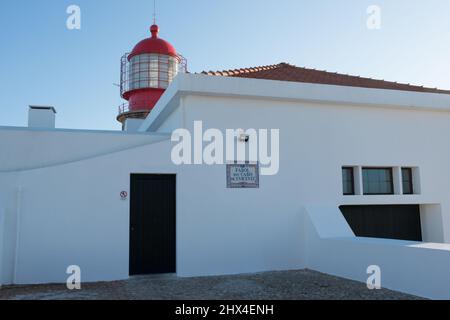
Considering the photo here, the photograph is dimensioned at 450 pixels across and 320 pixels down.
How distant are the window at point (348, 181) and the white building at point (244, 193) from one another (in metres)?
0.03

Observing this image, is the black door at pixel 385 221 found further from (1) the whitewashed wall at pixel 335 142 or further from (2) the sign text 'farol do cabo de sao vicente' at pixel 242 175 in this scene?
(2) the sign text 'farol do cabo de sao vicente' at pixel 242 175

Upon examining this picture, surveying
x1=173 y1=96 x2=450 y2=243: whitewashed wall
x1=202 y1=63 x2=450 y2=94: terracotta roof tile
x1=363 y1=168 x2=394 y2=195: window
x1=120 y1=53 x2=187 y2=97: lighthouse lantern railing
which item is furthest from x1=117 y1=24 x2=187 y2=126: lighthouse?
x1=363 y1=168 x2=394 y2=195: window

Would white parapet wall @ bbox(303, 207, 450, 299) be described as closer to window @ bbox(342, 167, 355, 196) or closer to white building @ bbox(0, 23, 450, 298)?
white building @ bbox(0, 23, 450, 298)

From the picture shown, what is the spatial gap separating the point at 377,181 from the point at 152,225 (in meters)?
5.97

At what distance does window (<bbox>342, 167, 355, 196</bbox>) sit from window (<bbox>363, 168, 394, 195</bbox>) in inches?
13.9

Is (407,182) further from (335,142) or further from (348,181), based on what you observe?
(335,142)

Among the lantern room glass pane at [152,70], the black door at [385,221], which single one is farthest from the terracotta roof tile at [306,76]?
the lantern room glass pane at [152,70]

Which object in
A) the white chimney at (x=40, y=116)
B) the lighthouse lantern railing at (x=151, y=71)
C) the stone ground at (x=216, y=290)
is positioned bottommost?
the stone ground at (x=216, y=290)

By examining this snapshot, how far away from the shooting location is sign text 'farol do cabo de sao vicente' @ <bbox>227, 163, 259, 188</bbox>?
905cm

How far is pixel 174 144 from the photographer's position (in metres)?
8.71

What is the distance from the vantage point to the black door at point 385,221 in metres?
10.3

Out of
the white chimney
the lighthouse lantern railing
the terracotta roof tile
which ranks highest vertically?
the lighthouse lantern railing

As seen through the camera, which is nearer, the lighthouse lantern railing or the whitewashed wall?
the whitewashed wall
